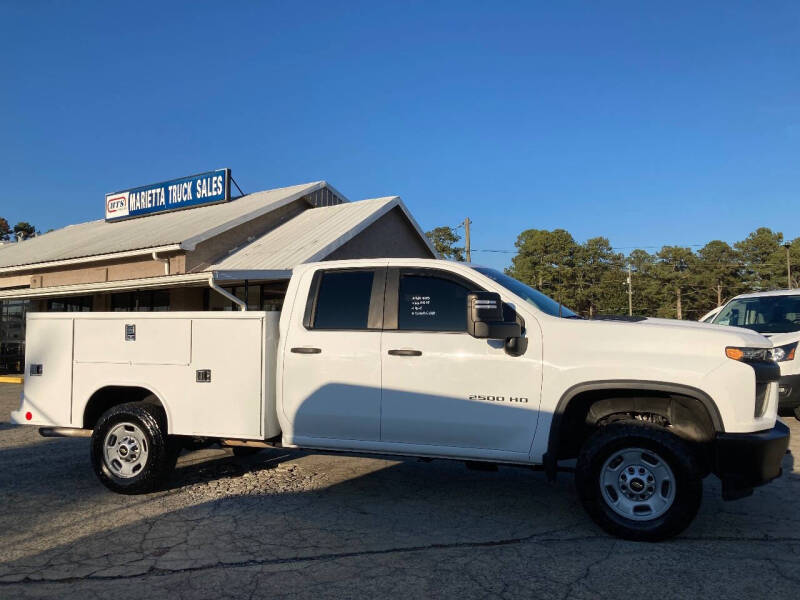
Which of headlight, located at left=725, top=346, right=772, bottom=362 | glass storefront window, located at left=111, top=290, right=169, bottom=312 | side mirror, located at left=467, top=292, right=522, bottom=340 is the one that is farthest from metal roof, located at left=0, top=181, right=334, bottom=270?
headlight, located at left=725, top=346, right=772, bottom=362

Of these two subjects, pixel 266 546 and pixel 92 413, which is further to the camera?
pixel 92 413

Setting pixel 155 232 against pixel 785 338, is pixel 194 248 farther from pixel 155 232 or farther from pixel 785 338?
pixel 785 338

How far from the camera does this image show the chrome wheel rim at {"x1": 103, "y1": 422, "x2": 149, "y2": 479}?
18.8ft

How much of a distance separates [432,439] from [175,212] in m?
19.0

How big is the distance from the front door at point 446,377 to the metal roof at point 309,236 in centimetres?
877

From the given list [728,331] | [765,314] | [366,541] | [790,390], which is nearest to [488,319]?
[728,331]

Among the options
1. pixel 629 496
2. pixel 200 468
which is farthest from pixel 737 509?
pixel 200 468

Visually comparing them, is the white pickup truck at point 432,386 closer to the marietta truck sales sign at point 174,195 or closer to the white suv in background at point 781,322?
the white suv in background at point 781,322

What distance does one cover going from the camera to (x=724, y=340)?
4277 millimetres

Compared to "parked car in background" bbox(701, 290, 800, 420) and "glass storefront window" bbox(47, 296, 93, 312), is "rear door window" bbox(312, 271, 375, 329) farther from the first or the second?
"glass storefront window" bbox(47, 296, 93, 312)

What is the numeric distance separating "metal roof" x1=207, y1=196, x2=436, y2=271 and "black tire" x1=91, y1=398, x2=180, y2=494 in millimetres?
7862

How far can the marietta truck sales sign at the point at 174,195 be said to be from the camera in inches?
821

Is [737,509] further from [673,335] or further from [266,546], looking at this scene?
[266,546]

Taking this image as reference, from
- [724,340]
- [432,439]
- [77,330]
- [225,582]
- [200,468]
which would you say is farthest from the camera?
[200,468]
